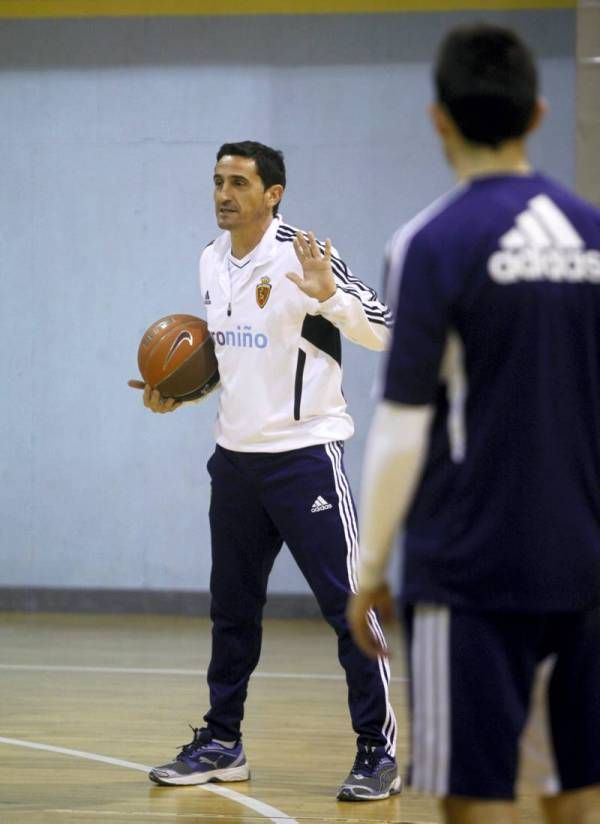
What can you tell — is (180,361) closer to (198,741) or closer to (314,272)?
(314,272)

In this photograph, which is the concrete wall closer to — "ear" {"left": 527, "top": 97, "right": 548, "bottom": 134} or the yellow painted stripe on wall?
the yellow painted stripe on wall

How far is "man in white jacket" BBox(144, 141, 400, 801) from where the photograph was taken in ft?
14.0

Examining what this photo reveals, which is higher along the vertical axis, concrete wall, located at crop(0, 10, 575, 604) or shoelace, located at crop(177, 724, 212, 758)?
concrete wall, located at crop(0, 10, 575, 604)

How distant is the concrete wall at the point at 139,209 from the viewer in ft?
27.6

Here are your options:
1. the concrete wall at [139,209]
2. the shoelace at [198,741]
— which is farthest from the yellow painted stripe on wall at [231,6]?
the shoelace at [198,741]

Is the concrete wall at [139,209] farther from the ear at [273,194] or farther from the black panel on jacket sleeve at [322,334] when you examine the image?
the black panel on jacket sleeve at [322,334]

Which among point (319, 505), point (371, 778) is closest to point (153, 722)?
point (371, 778)

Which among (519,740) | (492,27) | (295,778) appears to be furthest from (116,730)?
(492,27)

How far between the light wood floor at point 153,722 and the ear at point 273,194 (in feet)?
6.10

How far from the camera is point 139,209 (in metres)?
8.59

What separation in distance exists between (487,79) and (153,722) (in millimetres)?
3885

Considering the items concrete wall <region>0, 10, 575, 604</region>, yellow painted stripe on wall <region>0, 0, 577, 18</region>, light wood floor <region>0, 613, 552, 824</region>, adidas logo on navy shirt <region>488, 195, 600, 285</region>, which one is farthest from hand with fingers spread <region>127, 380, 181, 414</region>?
yellow painted stripe on wall <region>0, 0, 577, 18</region>

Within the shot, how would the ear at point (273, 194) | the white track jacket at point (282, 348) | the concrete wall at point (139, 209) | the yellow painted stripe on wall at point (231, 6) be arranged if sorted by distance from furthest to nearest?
the concrete wall at point (139, 209) < the yellow painted stripe on wall at point (231, 6) < the ear at point (273, 194) < the white track jacket at point (282, 348)

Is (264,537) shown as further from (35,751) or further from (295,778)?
(35,751)
